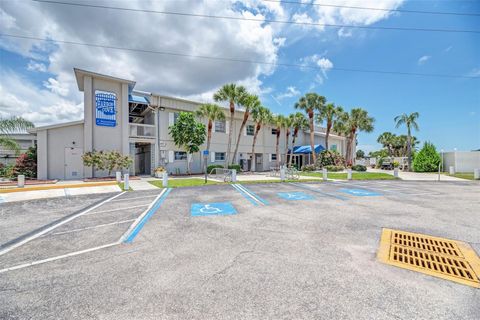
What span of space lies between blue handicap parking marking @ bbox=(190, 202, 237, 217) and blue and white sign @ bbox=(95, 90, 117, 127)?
50.7ft

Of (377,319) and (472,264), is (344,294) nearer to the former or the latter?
(377,319)

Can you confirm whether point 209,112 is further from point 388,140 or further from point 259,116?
point 388,140

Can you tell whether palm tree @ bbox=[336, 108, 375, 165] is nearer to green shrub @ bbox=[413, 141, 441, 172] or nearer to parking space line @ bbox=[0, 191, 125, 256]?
green shrub @ bbox=[413, 141, 441, 172]

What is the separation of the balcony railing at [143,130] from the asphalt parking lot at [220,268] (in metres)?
14.6

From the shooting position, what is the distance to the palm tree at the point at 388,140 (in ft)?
178

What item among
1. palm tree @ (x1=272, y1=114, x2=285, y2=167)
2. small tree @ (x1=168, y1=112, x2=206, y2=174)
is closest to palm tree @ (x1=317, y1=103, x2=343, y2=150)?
palm tree @ (x1=272, y1=114, x2=285, y2=167)

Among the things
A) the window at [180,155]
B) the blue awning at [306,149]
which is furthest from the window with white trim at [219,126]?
the blue awning at [306,149]

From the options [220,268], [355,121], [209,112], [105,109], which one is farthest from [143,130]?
[355,121]

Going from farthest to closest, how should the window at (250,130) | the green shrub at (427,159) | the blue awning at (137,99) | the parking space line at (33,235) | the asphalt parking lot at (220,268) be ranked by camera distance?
the window at (250,130) → the green shrub at (427,159) → the blue awning at (137,99) → the parking space line at (33,235) → the asphalt parking lot at (220,268)

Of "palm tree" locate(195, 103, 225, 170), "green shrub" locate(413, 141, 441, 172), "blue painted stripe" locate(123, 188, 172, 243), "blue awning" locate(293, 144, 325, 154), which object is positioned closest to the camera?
"blue painted stripe" locate(123, 188, 172, 243)

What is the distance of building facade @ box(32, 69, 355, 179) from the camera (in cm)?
1722

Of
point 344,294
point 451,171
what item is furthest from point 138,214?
point 451,171

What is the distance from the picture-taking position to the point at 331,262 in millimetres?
3615

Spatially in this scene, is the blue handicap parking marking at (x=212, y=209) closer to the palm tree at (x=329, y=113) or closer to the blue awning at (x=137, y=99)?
the blue awning at (x=137, y=99)
